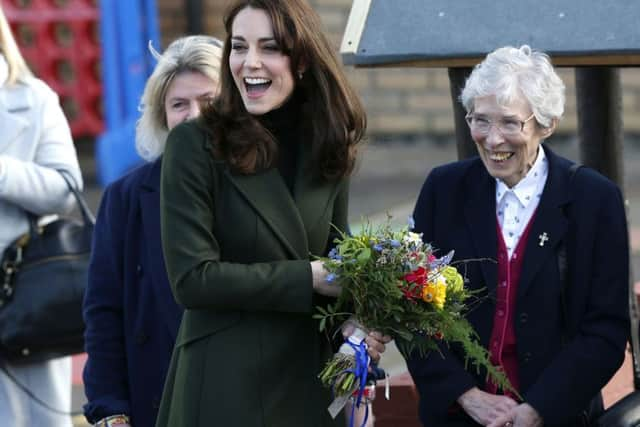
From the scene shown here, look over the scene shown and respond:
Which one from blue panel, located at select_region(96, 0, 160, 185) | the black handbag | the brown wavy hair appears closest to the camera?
the brown wavy hair

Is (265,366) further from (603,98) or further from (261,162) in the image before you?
(603,98)

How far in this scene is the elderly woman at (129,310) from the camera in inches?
149

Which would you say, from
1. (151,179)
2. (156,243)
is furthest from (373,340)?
(151,179)

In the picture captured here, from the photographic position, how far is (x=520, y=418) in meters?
3.71

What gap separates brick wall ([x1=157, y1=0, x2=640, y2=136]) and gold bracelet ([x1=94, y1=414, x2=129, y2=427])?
29.7ft

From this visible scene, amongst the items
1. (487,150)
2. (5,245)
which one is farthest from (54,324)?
(487,150)

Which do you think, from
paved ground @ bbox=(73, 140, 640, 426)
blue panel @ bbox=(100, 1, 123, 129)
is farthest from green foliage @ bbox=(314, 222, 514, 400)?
blue panel @ bbox=(100, 1, 123, 129)

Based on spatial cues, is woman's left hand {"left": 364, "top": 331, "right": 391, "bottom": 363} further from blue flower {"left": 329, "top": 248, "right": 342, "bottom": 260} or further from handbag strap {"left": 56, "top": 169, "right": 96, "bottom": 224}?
handbag strap {"left": 56, "top": 169, "right": 96, "bottom": 224}

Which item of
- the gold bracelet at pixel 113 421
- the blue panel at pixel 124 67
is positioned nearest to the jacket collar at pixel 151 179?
the gold bracelet at pixel 113 421

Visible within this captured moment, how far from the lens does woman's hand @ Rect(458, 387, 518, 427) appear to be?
373 centimetres

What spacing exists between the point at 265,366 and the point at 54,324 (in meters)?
1.35

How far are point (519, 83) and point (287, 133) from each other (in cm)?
64

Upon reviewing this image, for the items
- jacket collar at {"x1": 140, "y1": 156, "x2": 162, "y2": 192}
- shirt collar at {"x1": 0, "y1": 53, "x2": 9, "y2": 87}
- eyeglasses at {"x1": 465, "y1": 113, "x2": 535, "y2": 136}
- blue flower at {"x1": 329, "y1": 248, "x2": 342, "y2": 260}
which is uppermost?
shirt collar at {"x1": 0, "y1": 53, "x2": 9, "y2": 87}

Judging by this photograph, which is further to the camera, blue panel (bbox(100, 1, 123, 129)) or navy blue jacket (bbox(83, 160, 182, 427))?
blue panel (bbox(100, 1, 123, 129))
